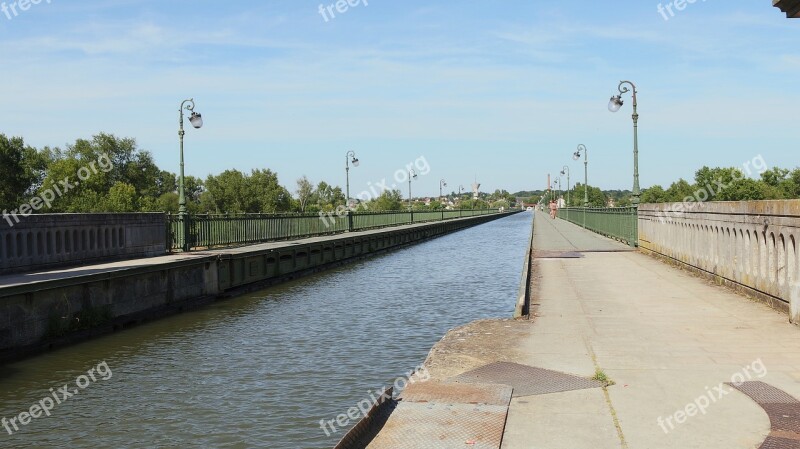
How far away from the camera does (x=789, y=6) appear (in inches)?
254

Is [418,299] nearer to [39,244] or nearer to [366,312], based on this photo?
[366,312]

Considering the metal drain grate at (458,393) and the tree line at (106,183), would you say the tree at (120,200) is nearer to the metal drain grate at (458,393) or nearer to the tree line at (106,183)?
the tree line at (106,183)

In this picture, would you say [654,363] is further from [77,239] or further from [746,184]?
[746,184]

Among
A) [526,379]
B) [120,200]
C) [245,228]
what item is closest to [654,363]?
[526,379]

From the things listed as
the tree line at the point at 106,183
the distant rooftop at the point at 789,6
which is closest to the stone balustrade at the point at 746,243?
the distant rooftop at the point at 789,6

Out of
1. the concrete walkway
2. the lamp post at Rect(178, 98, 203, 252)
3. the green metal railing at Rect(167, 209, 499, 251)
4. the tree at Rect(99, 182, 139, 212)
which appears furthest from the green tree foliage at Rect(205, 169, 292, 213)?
the concrete walkway

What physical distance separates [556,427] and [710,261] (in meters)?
12.4

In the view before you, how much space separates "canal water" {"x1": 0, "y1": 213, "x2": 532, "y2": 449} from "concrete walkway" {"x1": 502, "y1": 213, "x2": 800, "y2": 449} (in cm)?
252

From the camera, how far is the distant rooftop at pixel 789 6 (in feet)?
20.9

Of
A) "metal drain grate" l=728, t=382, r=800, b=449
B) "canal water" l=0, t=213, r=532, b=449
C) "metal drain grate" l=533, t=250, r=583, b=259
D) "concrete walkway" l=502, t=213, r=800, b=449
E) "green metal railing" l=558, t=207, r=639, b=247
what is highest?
"green metal railing" l=558, t=207, r=639, b=247

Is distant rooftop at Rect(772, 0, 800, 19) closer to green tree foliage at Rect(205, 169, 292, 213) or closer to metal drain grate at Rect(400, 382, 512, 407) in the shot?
metal drain grate at Rect(400, 382, 512, 407)

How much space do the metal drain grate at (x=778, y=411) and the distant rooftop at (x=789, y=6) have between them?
3.58 meters

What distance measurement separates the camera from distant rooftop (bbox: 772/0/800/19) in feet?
20.9

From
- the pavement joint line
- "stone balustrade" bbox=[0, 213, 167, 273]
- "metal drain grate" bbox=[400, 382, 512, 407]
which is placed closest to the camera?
the pavement joint line
